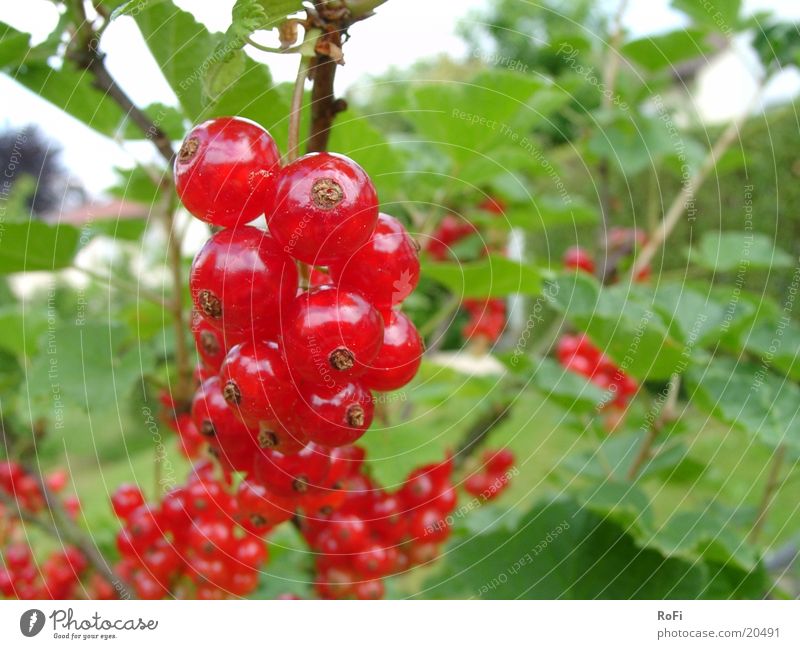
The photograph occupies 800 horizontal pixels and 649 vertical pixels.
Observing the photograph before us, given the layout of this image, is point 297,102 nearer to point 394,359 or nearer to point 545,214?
point 394,359

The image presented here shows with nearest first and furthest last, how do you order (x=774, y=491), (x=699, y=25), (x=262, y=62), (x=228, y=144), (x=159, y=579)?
(x=228, y=144)
(x=262, y=62)
(x=159, y=579)
(x=774, y=491)
(x=699, y=25)

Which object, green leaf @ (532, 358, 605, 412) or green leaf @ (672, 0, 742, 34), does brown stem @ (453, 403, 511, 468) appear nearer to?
green leaf @ (532, 358, 605, 412)

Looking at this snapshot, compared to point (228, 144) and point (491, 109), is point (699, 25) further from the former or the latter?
point (228, 144)
